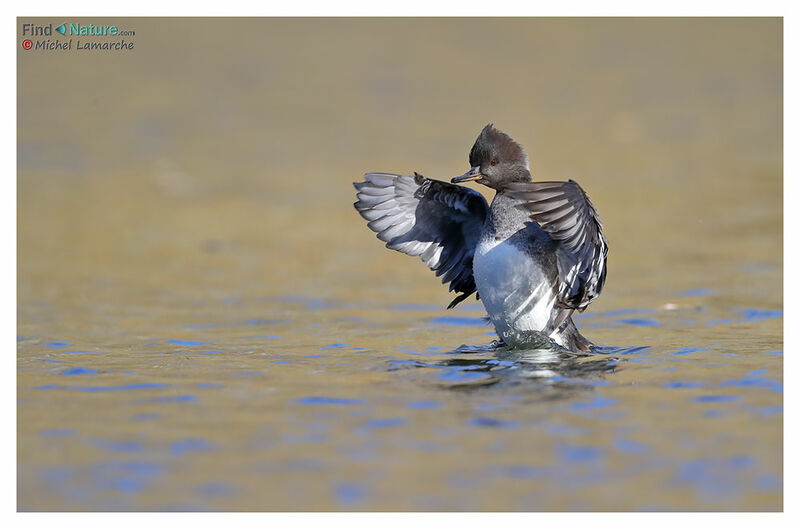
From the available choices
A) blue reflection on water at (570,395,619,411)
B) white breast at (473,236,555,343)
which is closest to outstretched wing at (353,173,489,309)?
white breast at (473,236,555,343)

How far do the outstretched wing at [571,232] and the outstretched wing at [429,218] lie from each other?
84cm

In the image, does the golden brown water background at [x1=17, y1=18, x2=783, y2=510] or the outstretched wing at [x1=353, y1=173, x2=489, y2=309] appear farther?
the outstretched wing at [x1=353, y1=173, x2=489, y2=309]

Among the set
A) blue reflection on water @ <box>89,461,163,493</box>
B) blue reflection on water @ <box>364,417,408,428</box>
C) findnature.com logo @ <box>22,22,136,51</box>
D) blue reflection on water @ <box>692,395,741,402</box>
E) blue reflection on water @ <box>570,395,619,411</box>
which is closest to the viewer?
blue reflection on water @ <box>89,461,163,493</box>

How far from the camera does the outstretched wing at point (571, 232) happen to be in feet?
23.5

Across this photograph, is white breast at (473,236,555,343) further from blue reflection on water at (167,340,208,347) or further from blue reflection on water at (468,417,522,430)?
blue reflection on water at (167,340,208,347)

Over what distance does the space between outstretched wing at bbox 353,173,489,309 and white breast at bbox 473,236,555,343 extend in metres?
0.51

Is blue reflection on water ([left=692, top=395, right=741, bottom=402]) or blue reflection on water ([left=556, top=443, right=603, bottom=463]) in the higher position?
blue reflection on water ([left=692, top=395, right=741, bottom=402])

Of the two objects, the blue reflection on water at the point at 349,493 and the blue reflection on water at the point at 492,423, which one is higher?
the blue reflection on water at the point at 492,423

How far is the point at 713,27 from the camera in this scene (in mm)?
22703

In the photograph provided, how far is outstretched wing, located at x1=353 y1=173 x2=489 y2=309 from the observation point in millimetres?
8367

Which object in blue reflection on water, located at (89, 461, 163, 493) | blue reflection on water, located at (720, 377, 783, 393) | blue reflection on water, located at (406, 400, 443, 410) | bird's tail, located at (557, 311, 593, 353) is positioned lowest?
blue reflection on water, located at (89, 461, 163, 493)

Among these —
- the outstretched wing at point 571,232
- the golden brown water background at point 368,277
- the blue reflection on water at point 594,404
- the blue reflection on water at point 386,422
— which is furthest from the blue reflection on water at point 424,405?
the outstretched wing at point 571,232

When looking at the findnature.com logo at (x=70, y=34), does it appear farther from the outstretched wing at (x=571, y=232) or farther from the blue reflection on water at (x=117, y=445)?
the blue reflection on water at (x=117, y=445)

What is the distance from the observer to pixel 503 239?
7969 mm
